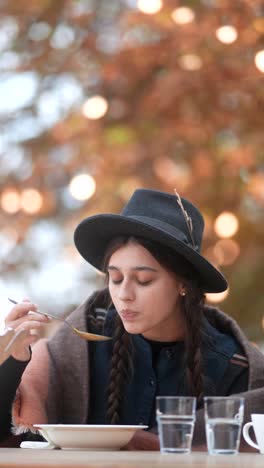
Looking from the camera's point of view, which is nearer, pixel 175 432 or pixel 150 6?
pixel 175 432

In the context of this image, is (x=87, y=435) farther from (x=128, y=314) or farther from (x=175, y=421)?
(x=128, y=314)

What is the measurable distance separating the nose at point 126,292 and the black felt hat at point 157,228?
123 mm

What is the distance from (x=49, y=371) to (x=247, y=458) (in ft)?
2.82

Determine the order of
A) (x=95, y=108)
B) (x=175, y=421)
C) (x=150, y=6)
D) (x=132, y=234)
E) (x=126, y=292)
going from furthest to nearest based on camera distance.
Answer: (x=95, y=108) < (x=150, y=6) < (x=132, y=234) < (x=126, y=292) < (x=175, y=421)

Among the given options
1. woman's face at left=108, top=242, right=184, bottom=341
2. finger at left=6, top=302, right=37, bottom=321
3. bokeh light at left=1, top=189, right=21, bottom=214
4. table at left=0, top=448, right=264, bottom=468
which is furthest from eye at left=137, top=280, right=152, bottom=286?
bokeh light at left=1, top=189, right=21, bottom=214

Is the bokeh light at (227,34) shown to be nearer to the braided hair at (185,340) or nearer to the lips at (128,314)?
the braided hair at (185,340)

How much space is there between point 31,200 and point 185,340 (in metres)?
2.79

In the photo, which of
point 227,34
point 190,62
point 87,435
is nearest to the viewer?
point 87,435

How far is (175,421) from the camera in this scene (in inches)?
65.3

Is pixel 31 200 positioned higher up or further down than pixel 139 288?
higher up

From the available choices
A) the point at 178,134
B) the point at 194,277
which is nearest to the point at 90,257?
the point at 194,277

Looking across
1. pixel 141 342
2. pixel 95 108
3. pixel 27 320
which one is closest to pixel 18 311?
pixel 27 320

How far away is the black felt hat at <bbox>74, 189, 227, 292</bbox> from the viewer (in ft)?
7.48

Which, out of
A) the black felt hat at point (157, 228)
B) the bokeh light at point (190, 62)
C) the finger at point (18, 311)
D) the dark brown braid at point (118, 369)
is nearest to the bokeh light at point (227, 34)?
the bokeh light at point (190, 62)
